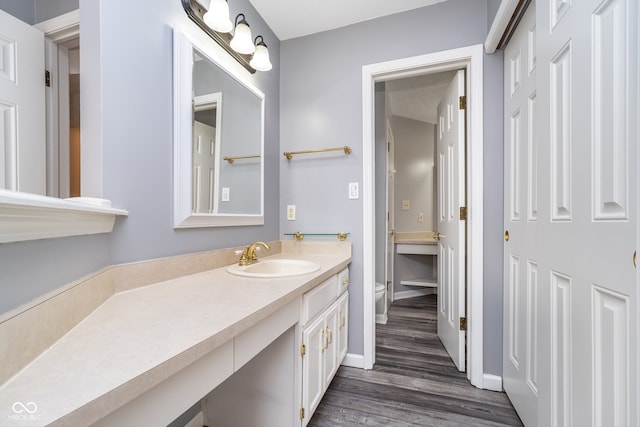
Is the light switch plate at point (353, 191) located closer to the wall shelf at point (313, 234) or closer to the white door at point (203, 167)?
the wall shelf at point (313, 234)

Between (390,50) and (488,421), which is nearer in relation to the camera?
(488,421)

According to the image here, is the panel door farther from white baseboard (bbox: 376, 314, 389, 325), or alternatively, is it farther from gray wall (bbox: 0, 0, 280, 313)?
white baseboard (bbox: 376, 314, 389, 325)

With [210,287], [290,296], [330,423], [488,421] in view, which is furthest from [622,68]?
[330,423]

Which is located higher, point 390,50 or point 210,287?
point 390,50

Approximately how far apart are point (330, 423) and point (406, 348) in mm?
1030

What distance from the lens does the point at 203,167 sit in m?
1.33

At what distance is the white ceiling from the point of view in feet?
5.69

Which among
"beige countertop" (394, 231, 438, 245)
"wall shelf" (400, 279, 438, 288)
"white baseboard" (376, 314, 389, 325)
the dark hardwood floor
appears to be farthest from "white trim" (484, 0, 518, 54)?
"wall shelf" (400, 279, 438, 288)

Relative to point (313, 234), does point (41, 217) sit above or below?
above

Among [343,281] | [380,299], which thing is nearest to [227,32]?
[343,281]

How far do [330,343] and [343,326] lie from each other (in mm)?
279

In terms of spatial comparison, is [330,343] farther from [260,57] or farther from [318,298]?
[260,57]

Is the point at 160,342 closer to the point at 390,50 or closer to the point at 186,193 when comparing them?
the point at 186,193

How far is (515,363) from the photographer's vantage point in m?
1.46
